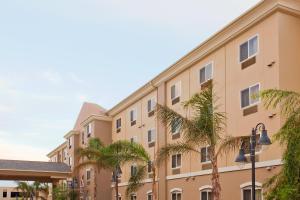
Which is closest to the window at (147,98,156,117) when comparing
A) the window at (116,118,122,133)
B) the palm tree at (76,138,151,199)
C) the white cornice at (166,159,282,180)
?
the palm tree at (76,138,151,199)

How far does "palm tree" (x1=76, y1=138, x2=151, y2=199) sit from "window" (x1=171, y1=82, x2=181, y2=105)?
5.08 metres

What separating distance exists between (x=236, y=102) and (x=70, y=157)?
37986mm

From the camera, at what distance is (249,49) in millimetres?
25391

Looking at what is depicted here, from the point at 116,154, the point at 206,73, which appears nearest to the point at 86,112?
the point at 116,154

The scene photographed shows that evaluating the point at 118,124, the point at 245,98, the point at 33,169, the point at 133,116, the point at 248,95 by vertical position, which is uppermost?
the point at 133,116

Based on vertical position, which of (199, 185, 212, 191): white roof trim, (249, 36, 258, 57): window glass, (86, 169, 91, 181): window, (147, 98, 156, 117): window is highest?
(249, 36, 258, 57): window glass

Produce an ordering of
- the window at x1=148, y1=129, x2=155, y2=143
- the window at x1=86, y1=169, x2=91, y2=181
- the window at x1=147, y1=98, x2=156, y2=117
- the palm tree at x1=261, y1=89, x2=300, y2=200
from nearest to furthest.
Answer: the palm tree at x1=261, y1=89, x2=300, y2=200
the window at x1=148, y1=129, x2=155, y2=143
the window at x1=147, y1=98, x2=156, y2=117
the window at x1=86, y1=169, x2=91, y2=181

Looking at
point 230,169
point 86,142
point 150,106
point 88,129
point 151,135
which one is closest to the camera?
point 230,169

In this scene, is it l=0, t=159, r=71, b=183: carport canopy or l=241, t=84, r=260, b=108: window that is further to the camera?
l=0, t=159, r=71, b=183: carport canopy

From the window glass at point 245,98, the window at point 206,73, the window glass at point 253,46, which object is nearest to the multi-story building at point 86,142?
the window at point 206,73

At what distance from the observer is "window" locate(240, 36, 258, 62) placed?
24.9 meters

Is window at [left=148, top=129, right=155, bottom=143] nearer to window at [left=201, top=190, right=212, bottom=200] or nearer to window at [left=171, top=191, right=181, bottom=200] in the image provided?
window at [left=171, top=191, right=181, bottom=200]

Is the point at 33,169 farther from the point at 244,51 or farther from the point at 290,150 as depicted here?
the point at 290,150

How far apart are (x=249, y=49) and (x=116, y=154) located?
1130cm
